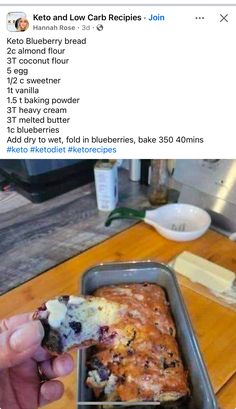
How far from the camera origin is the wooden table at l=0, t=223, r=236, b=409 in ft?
1.70

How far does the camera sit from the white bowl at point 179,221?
2.48 ft

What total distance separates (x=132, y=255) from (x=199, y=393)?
0.30 m

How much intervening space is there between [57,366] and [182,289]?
0.26m

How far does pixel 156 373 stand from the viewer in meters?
0.49

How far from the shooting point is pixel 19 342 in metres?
0.37

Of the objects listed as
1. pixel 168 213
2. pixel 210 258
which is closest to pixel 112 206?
pixel 168 213

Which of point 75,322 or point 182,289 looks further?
point 182,289

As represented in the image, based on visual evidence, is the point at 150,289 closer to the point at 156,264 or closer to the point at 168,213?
the point at 156,264
